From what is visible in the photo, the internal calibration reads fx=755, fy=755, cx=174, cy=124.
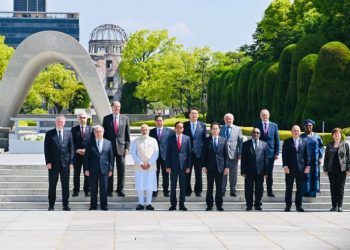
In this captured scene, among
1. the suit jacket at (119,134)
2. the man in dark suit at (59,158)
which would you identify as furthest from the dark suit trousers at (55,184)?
the suit jacket at (119,134)

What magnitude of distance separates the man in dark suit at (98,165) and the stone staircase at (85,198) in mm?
497

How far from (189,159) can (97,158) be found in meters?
1.75

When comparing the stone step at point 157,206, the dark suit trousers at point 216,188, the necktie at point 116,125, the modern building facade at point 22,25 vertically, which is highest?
the modern building facade at point 22,25

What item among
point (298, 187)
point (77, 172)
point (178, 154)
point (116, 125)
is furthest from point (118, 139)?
point (298, 187)

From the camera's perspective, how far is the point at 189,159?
47.2ft

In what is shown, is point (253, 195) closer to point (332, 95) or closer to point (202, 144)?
point (202, 144)

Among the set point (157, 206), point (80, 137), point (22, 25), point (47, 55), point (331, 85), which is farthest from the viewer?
point (22, 25)

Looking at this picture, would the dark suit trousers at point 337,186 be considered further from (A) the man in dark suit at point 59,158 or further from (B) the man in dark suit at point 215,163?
(A) the man in dark suit at point 59,158

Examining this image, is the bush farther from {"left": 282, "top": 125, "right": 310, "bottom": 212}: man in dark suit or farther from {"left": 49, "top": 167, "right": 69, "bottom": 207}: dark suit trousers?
{"left": 49, "top": 167, "right": 69, "bottom": 207}: dark suit trousers

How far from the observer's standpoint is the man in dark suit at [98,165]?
46.2ft

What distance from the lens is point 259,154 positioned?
14422 millimetres

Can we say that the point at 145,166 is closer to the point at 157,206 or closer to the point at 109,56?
the point at 157,206
